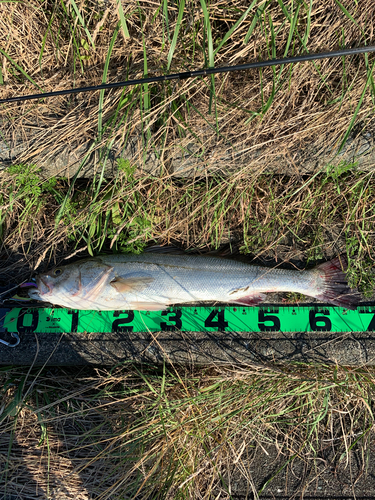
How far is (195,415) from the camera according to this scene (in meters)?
2.96

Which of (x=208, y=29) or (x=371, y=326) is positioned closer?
(x=208, y=29)

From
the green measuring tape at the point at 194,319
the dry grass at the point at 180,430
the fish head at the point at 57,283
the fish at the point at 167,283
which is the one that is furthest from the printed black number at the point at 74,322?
the dry grass at the point at 180,430

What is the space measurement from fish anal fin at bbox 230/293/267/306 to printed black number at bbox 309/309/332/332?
51 centimetres

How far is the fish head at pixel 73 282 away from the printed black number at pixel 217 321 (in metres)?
1.04

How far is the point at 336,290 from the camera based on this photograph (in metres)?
2.99

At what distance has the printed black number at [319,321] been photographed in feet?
9.89

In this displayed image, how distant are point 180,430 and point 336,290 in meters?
1.99

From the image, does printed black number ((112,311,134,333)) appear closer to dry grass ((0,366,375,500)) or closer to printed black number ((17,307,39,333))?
dry grass ((0,366,375,500))

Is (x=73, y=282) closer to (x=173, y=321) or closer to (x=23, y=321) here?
(x=23, y=321)

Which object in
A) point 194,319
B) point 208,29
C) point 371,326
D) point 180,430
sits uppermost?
point 208,29

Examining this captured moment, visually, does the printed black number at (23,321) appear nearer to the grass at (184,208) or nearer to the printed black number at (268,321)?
the grass at (184,208)

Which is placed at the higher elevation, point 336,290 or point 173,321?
point 336,290

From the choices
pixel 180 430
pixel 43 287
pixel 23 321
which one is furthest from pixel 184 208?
pixel 180 430

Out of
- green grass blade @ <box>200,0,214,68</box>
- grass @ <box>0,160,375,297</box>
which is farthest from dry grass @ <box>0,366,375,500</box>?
green grass blade @ <box>200,0,214,68</box>
